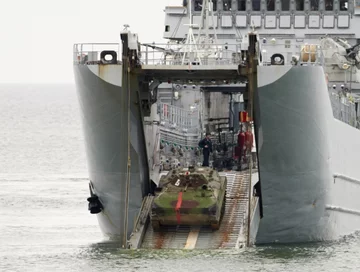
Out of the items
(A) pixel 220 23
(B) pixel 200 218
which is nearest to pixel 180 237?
(B) pixel 200 218

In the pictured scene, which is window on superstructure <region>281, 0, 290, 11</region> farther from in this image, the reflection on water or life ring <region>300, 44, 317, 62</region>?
life ring <region>300, 44, 317, 62</region>

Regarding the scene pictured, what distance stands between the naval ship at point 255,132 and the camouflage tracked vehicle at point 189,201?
801mm

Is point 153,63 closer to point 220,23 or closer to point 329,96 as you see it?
point 329,96

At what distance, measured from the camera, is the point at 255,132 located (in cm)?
2716

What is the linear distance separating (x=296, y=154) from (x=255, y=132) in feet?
3.35

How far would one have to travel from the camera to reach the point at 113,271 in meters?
24.8

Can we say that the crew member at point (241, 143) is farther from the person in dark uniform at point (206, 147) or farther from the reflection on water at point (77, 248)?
the reflection on water at point (77, 248)

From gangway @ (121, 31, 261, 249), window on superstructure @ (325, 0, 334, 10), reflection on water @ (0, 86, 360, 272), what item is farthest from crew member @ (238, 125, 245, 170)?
window on superstructure @ (325, 0, 334, 10)

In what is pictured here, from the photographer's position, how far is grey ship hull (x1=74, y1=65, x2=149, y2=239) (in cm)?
2670

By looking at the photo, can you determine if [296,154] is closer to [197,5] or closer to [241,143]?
[241,143]

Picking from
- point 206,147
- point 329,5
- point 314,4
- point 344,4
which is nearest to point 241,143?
point 206,147

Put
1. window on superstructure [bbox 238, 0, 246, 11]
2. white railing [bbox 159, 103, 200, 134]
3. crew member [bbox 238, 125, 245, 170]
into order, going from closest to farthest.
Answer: crew member [bbox 238, 125, 245, 170], white railing [bbox 159, 103, 200, 134], window on superstructure [bbox 238, 0, 246, 11]

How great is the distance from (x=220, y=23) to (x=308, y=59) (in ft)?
31.3

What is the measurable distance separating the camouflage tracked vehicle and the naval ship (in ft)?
2.63
